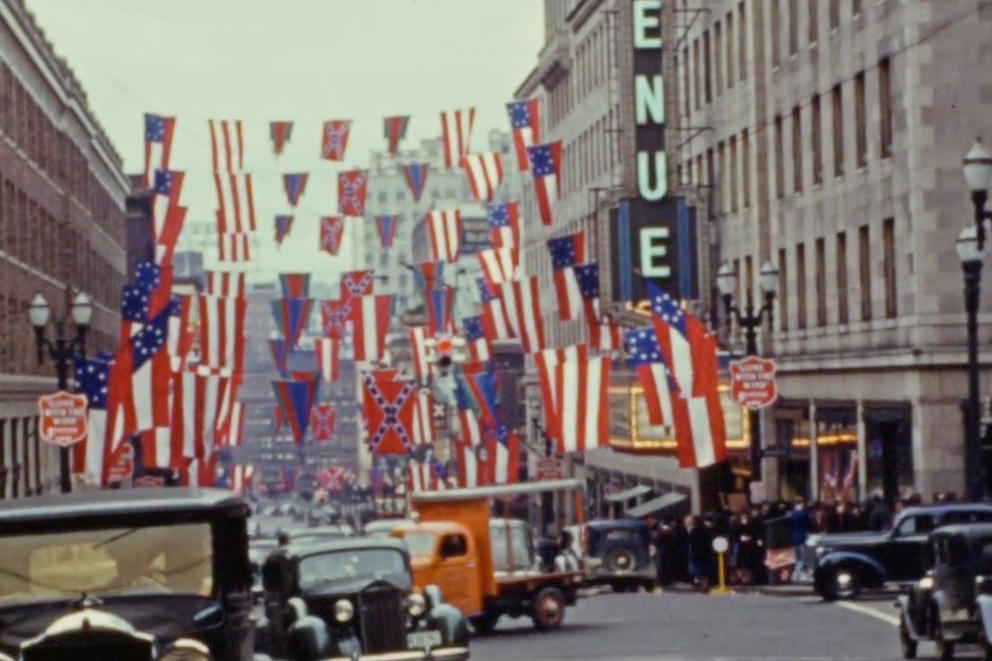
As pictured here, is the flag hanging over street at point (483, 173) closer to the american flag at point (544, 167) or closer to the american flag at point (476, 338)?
the american flag at point (476, 338)

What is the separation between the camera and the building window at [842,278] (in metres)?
56.4

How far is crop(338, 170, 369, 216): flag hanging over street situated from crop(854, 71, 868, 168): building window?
25595 mm

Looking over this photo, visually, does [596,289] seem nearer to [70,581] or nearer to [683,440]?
[683,440]

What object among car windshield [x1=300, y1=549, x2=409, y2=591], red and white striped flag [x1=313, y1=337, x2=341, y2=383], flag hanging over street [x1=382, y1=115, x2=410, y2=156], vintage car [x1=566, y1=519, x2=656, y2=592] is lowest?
vintage car [x1=566, y1=519, x2=656, y2=592]

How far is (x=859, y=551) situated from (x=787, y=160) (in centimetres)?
2438

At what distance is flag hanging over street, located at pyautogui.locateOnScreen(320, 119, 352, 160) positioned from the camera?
68375 millimetres

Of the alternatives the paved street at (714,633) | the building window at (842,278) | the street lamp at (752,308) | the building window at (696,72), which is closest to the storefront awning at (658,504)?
the building window at (696,72)

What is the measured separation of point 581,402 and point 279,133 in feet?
59.8

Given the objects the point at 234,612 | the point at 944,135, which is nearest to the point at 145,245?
the point at 944,135

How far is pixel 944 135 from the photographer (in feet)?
163

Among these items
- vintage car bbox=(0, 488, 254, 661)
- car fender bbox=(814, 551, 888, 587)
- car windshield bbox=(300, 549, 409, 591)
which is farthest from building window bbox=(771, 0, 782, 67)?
vintage car bbox=(0, 488, 254, 661)

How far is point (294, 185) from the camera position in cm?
7306

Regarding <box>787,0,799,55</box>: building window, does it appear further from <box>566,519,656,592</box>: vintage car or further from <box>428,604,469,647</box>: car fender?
<box>428,604,469,647</box>: car fender

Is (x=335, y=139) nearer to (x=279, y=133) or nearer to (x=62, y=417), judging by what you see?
(x=279, y=133)
